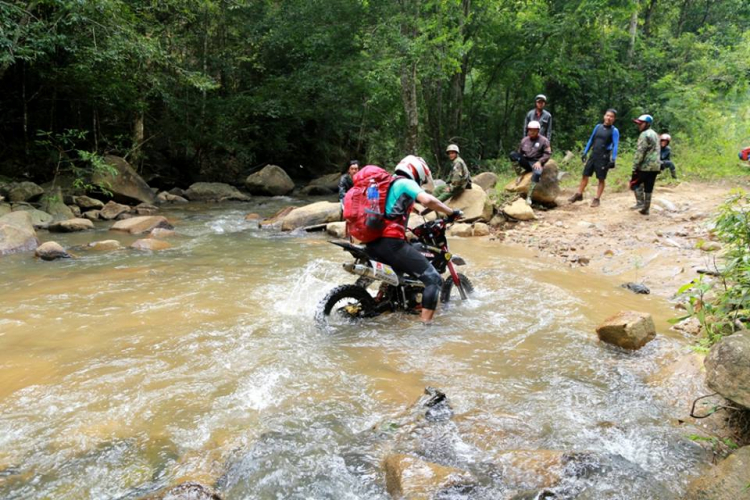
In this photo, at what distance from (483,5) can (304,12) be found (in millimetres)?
6728

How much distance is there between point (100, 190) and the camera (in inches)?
606

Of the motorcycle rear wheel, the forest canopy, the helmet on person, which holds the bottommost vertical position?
the motorcycle rear wheel

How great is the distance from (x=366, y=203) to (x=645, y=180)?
733 centimetres

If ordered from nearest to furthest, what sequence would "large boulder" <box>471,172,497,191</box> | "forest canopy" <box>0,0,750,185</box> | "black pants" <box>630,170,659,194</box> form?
"black pants" <box>630,170,659,194</box>
"large boulder" <box>471,172,497,191</box>
"forest canopy" <box>0,0,750,185</box>

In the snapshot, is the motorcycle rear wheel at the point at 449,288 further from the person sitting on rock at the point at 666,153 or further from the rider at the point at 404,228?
the person sitting on rock at the point at 666,153

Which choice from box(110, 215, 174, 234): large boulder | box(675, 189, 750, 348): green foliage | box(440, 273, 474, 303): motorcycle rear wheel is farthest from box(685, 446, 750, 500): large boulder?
box(110, 215, 174, 234): large boulder

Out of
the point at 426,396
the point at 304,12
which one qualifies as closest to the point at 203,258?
the point at 426,396

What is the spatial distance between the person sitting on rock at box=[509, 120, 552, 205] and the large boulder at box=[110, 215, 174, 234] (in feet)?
28.9

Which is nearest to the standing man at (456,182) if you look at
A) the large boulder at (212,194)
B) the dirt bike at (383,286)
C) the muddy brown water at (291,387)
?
the muddy brown water at (291,387)

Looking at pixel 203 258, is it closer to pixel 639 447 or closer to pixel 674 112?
pixel 639 447

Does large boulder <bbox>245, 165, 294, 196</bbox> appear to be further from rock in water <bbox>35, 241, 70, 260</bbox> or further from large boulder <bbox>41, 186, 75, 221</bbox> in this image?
rock in water <bbox>35, 241, 70, 260</bbox>

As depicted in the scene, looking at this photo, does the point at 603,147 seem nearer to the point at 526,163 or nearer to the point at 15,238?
the point at 526,163

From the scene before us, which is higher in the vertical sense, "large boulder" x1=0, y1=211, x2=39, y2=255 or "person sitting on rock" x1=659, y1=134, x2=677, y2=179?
"person sitting on rock" x1=659, y1=134, x2=677, y2=179

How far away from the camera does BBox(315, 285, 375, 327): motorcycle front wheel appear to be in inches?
203
